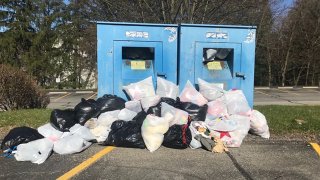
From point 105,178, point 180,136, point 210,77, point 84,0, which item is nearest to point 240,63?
point 210,77

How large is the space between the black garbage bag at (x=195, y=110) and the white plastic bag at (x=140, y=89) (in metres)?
0.71

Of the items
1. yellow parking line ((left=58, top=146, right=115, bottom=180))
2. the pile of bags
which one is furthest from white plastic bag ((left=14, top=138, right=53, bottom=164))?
yellow parking line ((left=58, top=146, right=115, bottom=180))

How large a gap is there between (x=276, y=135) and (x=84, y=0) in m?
13.5

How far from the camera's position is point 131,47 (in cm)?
730

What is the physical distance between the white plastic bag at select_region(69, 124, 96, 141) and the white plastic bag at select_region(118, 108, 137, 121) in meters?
0.61

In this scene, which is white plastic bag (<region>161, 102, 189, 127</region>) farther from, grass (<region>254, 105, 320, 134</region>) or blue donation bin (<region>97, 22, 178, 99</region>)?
grass (<region>254, 105, 320, 134</region>)

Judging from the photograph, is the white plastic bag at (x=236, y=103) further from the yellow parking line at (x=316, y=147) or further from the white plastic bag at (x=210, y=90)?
the yellow parking line at (x=316, y=147)

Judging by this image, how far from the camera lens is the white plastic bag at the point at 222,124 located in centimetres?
591

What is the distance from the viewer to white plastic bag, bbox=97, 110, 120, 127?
620 cm

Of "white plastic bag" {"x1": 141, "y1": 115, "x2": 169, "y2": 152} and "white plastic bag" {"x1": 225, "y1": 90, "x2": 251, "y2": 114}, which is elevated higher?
"white plastic bag" {"x1": 225, "y1": 90, "x2": 251, "y2": 114}

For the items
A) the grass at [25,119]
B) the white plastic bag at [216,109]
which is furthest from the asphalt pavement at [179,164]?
the grass at [25,119]

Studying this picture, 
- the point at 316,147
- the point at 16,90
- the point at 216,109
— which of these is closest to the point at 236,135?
the point at 216,109

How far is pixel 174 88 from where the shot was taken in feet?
22.9

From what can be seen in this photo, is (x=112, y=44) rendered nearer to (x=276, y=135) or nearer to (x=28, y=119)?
(x=28, y=119)
